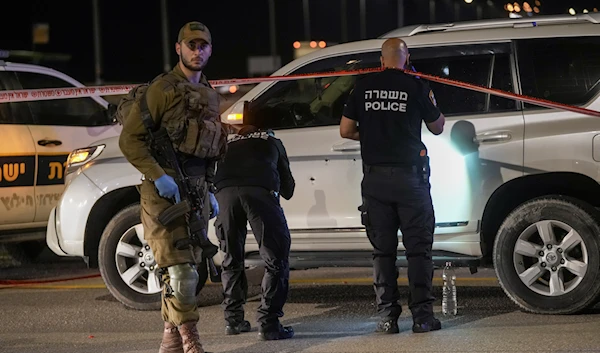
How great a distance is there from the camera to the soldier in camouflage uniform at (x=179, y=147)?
226 inches

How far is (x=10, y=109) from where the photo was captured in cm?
1016

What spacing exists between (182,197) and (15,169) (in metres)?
4.53

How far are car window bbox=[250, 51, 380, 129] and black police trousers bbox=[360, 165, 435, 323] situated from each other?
3.25 feet

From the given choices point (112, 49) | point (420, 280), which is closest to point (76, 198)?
point (420, 280)

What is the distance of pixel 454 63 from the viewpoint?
24.8ft

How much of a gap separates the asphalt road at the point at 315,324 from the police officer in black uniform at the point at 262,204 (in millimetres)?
262

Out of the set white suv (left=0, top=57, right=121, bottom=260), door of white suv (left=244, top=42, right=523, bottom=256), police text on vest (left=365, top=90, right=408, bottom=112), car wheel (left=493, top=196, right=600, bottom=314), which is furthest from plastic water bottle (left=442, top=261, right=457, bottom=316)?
white suv (left=0, top=57, right=121, bottom=260)

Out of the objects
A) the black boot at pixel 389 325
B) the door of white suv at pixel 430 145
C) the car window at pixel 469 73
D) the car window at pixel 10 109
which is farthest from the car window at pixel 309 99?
the car window at pixel 10 109

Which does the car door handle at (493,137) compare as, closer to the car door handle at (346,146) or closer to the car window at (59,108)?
the car door handle at (346,146)

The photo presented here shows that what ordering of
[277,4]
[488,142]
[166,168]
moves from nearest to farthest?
[166,168], [488,142], [277,4]

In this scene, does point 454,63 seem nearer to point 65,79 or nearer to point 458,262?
point 458,262

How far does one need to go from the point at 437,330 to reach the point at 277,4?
2848 inches

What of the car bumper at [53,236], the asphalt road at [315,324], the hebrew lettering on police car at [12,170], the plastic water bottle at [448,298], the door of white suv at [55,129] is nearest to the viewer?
the asphalt road at [315,324]

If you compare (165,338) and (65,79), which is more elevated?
(65,79)
